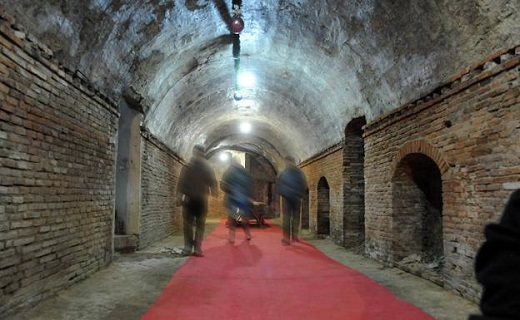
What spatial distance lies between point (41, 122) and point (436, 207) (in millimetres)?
6226

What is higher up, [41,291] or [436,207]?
[436,207]

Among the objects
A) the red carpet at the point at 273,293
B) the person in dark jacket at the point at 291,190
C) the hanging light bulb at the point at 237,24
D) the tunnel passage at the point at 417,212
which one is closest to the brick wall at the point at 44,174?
the red carpet at the point at 273,293

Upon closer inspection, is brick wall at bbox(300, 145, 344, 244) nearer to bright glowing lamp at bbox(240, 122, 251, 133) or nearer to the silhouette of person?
the silhouette of person

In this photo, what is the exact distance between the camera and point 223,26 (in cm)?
769

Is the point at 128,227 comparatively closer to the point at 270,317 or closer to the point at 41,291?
the point at 41,291

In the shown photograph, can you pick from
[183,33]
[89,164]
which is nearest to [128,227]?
[89,164]

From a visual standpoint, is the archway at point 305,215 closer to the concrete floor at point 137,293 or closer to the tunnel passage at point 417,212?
the concrete floor at point 137,293

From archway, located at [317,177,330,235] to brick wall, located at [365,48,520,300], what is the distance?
5.85m

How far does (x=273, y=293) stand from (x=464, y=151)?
2832 millimetres

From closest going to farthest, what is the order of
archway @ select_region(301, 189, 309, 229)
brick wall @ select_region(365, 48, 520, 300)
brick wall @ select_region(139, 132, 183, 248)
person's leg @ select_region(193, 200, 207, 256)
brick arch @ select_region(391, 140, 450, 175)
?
brick wall @ select_region(365, 48, 520, 300) → brick arch @ select_region(391, 140, 450, 175) → person's leg @ select_region(193, 200, 207, 256) → brick wall @ select_region(139, 132, 183, 248) → archway @ select_region(301, 189, 309, 229)

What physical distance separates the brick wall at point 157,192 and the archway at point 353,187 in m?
4.54

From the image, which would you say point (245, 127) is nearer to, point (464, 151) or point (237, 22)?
point (237, 22)

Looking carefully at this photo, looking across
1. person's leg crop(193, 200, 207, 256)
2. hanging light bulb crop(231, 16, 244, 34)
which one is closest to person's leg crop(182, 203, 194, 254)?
person's leg crop(193, 200, 207, 256)

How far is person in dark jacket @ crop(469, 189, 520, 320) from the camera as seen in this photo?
3.00ft
